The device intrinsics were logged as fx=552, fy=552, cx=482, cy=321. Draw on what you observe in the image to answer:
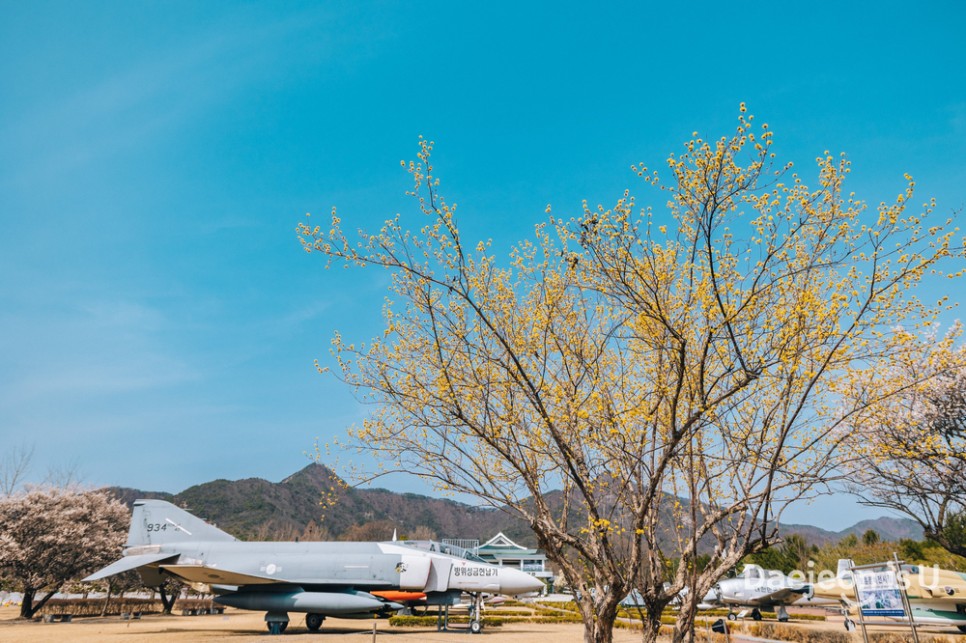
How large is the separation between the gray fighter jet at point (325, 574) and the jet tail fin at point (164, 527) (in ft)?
3.83

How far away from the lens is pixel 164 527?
1128 inches

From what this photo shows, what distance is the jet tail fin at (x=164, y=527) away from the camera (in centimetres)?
2850

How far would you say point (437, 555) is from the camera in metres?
26.2

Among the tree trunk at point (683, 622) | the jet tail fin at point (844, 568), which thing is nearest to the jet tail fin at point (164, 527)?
the tree trunk at point (683, 622)

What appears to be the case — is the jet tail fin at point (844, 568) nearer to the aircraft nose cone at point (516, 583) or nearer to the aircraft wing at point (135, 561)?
the aircraft nose cone at point (516, 583)

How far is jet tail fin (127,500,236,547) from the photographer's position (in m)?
28.5

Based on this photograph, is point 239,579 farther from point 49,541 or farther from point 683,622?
point 683,622

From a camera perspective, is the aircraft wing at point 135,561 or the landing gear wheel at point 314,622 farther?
the landing gear wheel at point 314,622

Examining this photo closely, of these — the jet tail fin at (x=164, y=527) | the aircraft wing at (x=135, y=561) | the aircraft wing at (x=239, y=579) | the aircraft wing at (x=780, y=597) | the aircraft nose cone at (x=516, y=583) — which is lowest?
the aircraft wing at (x=780, y=597)

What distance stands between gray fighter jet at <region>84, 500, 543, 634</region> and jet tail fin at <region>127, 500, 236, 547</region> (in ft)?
3.83

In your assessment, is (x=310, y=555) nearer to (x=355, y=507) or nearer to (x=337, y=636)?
(x=337, y=636)

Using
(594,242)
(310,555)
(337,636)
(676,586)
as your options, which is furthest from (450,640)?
(594,242)

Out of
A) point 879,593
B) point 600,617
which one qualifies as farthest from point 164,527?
point 879,593

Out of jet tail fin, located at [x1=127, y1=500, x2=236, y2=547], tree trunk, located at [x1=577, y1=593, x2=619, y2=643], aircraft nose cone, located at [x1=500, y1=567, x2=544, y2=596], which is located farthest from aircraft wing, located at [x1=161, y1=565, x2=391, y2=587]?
tree trunk, located at [x1=577, y1=593, x2=619, y2=643]
